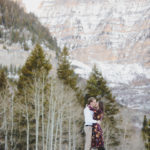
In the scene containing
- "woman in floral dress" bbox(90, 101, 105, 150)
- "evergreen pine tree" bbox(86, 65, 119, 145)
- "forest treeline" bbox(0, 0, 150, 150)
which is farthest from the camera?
"evergreen pine tree" bbox(86, 65, 119, 145)

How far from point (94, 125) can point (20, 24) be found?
108893 millimetres

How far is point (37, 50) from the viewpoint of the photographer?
816 inches

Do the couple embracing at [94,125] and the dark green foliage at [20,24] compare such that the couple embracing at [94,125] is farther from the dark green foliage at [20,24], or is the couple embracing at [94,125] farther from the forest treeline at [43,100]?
the dark green foliage at [20,24]

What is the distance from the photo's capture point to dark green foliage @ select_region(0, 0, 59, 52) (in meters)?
108

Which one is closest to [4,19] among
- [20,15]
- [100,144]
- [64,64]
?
[20,15]

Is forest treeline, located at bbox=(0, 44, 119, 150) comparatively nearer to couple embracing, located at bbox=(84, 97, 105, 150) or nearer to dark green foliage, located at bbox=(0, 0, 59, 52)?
couple embracing, located at bbox=(84, 97, 105, 150)

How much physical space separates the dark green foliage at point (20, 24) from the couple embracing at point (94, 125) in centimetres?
9817

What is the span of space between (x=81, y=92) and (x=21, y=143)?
7.00 metres

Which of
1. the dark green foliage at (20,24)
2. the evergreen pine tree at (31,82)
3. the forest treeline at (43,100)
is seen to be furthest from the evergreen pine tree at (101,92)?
the dark green foliage at (20,24)

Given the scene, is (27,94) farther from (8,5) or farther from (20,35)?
(8,5)

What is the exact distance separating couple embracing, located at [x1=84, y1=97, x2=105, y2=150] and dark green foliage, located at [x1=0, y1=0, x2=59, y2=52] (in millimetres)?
98169

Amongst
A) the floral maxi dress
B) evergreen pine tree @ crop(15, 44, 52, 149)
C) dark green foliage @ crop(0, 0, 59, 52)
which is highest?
dark green foliage @ crop(0, 0, 59, 52)

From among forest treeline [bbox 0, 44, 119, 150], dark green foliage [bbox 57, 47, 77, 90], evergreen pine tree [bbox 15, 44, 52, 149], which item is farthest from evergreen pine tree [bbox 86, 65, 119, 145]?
evergreen pine tree [bbox 15, 44, 52, 149]

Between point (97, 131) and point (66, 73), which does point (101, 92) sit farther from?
point (97, 131)
